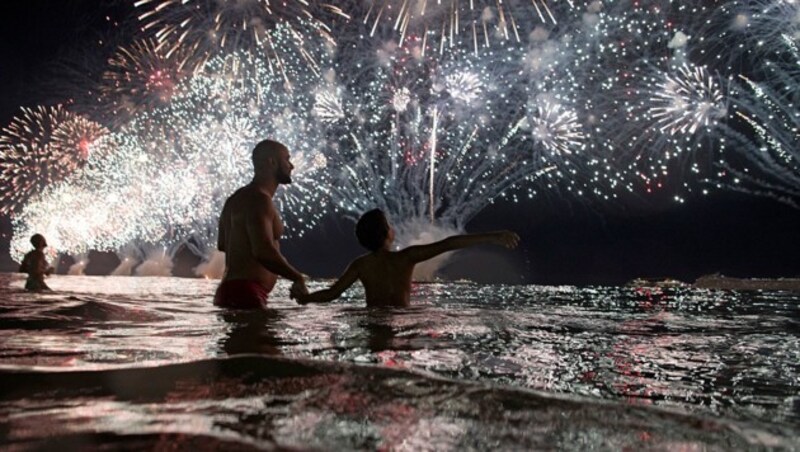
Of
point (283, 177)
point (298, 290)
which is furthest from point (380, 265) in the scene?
point (283, 177)

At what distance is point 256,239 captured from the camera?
7.18 meters

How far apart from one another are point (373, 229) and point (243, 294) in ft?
5.95

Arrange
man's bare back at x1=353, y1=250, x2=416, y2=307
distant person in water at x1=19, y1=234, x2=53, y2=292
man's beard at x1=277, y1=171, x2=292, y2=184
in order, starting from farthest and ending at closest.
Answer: distant person in water at x1=19, y1=234, x2=53, y2=292, man's beard at x1=277, y1=171, x2=292, y2=184, man's bare back at x1=353, y1=250, x2=416, y2=307

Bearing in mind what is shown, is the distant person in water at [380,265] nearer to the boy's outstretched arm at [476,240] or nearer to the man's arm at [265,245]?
the boy's outstretched arm at [476,240]

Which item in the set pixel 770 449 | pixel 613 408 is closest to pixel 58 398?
pixel 613 408

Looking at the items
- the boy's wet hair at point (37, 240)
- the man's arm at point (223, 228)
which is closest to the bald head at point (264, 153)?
the man's arm at point (223, 228)

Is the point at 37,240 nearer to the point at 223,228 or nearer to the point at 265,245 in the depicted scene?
the point at 223,228

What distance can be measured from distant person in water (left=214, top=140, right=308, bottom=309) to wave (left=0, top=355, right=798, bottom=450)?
3.87 m

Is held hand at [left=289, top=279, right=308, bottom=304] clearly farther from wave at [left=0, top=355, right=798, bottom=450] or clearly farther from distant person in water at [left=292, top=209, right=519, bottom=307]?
wave at [left=0, top=355, right=798, bottom=450]

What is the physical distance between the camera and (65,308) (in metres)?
7.67

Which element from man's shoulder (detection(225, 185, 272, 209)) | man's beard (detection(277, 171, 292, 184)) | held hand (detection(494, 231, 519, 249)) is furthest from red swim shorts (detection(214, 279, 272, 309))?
held hand (detection(494, 231, 519, 249))

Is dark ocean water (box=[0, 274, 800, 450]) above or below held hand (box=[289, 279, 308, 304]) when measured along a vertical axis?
below

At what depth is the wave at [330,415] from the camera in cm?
215

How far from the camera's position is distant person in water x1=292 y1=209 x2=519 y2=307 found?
743 centimetres
